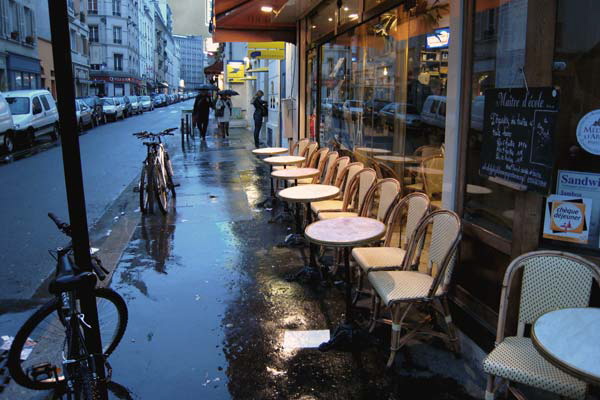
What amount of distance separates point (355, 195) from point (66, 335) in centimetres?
340

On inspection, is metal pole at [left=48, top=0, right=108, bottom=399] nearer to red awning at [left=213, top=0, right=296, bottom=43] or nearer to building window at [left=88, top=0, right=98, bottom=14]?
red awning at [left=213, top=0, right=296, bottom=43]

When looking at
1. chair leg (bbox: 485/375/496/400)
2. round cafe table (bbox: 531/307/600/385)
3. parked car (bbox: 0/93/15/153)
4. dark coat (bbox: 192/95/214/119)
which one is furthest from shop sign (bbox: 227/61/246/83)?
round cafe table (bbox: 531/307/600/385)

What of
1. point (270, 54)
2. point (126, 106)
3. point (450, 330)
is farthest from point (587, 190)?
point (126, 106)

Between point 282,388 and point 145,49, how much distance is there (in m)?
93.0

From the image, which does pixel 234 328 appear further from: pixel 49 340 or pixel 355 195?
pixel 355 195

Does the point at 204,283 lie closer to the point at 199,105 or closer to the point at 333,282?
the point at 333,282

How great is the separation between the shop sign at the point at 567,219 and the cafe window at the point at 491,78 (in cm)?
35

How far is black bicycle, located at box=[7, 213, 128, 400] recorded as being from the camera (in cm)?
277

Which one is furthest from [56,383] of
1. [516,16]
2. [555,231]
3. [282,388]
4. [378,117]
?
[378,117]

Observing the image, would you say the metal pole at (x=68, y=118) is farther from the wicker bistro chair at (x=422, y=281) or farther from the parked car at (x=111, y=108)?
the parked car at (x=111, y=108)

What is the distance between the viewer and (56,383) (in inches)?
133

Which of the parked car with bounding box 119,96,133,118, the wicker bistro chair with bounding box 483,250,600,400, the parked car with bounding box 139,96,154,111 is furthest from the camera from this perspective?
the parked car with bounding box 139,96,154,111

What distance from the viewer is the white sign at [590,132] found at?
9.46 feet

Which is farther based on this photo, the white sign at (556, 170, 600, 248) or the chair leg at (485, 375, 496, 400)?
the white sign at (556, 170, 600, 248)
